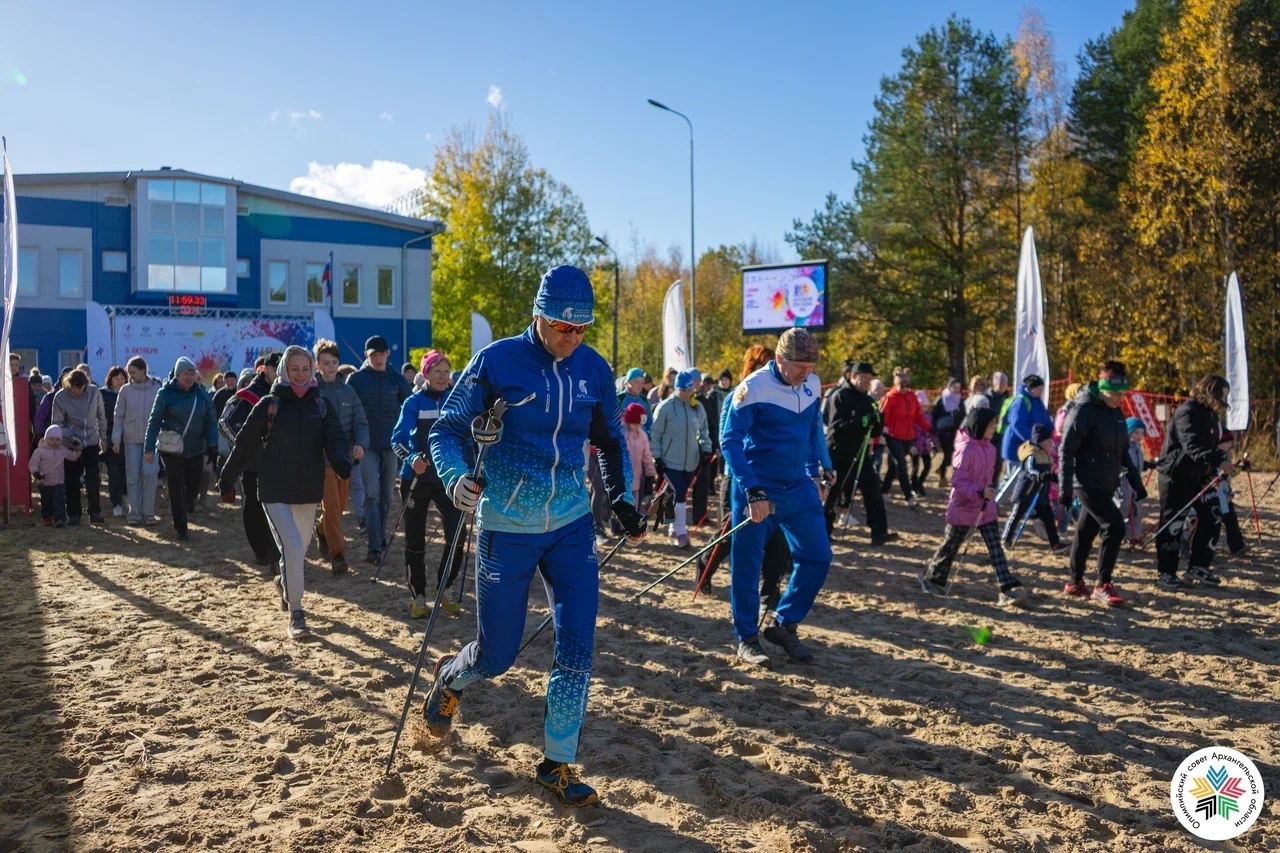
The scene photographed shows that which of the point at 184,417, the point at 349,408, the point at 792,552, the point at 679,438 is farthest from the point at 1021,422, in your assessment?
the point at 184,417

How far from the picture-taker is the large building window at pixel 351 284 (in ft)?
133

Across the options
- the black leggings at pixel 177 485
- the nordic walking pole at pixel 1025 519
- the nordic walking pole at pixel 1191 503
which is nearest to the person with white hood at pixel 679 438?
the nordic walking pole at pixel 1025 519

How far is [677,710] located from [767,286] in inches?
907

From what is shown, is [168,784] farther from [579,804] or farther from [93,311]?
[93,311]

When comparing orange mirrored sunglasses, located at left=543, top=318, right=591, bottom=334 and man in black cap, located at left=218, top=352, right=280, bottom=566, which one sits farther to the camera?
man in black cap, located at left=218, top=352, right=280, bottom=566

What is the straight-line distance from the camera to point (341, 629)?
744 cm

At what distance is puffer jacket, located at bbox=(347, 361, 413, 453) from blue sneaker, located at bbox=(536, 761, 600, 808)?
5876mm

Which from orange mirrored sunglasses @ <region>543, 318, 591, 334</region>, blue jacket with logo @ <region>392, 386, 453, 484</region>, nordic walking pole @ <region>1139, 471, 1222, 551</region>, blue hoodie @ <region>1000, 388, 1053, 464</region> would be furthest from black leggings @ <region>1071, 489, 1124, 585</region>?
orange mirrored sunglasses @ <region>543, 318, 591, 334</region>

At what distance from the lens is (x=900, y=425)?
14930 mm

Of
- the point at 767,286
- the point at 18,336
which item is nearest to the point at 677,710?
the point at 767,286

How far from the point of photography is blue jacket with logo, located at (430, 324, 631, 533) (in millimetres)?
4199

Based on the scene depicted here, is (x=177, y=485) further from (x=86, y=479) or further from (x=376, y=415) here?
(x=376, y=415)

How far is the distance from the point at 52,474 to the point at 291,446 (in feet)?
24.0

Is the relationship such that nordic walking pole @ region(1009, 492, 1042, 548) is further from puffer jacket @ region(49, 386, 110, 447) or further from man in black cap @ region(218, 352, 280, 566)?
puffer jacket @ region(49, 386, 110, 447)
